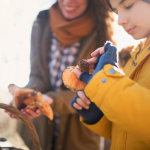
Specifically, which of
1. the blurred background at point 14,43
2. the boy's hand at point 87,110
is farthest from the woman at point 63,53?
the boy's hand at point 87,110

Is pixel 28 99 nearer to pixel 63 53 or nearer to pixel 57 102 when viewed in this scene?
pixel 57 102

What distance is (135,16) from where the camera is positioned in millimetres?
Answer: 461

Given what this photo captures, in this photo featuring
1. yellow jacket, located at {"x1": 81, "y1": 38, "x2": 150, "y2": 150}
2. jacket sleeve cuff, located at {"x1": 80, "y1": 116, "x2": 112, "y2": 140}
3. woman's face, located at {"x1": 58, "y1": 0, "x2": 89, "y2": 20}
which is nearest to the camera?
yellow jacket, located at {"x1": 81, "y1": 38, "x2": 150, "y2": 150}

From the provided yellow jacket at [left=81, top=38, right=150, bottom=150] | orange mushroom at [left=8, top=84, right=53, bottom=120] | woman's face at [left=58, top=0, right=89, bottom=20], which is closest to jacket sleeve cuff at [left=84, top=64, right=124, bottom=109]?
yellow jacket at [left=81, top=38, right=150, bottom=150]

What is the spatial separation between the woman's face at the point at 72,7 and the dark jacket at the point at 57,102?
182 mm

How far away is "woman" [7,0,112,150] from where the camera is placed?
1031 mm

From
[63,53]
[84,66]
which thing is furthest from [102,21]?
[84,66]

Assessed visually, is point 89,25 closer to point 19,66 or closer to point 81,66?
point 19,66

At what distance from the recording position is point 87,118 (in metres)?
0.60

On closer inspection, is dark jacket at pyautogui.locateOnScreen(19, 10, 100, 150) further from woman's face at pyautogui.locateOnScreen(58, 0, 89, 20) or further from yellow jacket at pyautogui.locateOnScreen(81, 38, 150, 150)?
yellow jacket at pyautogui.locateOnScreen(81, 38, 150, 150)

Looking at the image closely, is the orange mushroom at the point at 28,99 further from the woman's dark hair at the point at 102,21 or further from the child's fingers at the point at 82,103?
the woman's dark hair at the point at 102,21

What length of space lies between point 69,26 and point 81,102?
27.0 inches

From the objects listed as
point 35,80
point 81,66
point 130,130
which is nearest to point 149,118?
point 130,130

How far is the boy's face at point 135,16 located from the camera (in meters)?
0.45
